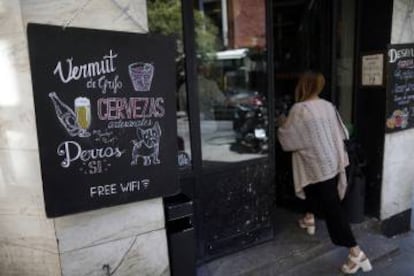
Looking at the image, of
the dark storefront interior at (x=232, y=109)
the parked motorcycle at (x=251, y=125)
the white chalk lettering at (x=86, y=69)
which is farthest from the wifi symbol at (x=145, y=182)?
the parked motorcycle at (x=251, y=125)

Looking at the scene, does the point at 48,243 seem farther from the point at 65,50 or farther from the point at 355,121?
the point at 355,121

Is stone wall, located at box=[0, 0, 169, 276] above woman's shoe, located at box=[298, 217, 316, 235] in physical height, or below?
above

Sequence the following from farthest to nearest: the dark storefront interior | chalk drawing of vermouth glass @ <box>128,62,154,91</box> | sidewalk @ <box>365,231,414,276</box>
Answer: sidewalk @ <box>365,231,414,276</box> → the dark storefront interior → chalk drawing of vermouth glass @ <box>128,62,154,91</box>

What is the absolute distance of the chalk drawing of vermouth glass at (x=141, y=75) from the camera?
7.61 ft

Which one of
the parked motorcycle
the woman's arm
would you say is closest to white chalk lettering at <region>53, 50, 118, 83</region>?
the parked motorcycle

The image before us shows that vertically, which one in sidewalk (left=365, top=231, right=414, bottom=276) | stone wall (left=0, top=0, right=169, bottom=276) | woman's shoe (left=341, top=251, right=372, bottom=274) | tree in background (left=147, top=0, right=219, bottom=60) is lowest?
sidewalk (left=365, top=231, right=414, bottom=276)

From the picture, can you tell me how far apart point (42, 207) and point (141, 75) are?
0.91 m

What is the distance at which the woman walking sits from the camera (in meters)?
3.25

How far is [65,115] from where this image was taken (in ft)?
7.01

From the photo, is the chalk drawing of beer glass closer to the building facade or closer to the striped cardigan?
the building facade

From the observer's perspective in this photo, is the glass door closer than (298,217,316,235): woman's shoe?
Yes

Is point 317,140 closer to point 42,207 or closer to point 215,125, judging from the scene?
point 215,125

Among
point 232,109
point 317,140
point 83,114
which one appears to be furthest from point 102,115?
point 317,140

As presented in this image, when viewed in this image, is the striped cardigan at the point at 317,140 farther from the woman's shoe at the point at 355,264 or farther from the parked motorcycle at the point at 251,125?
the woman's shoe at the point at 355,264
